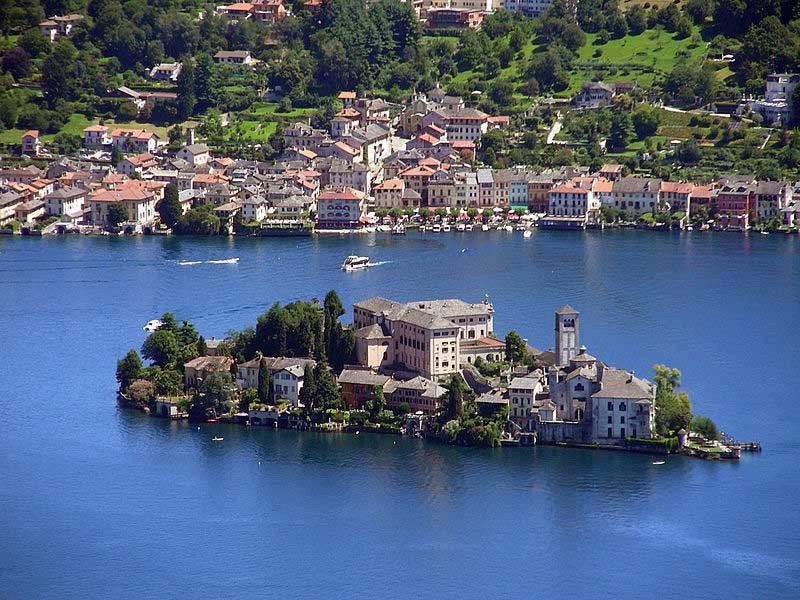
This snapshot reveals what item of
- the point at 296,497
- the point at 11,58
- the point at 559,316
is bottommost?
the point at 296,497

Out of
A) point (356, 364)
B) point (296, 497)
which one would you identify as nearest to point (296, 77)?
point (356, 364)

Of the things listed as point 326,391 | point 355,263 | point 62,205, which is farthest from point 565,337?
point 62,205

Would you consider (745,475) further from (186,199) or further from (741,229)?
(186,199)

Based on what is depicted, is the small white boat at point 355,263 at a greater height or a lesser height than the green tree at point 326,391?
greater

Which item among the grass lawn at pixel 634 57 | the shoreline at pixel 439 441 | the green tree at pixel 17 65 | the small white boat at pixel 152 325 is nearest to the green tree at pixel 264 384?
the shoreline at pixel 439 441

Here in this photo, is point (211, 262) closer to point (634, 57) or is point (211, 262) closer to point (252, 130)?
point (252, 130)

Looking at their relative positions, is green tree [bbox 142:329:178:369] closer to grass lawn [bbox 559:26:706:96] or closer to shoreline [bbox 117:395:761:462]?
shoreline [bbox 117:395:761:462]

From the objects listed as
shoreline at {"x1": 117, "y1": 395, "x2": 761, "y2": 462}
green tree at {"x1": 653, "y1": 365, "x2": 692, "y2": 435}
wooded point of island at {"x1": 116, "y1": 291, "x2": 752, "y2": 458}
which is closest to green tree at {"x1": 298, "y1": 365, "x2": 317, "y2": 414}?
wooded point of island at {"x1": 116, "y1": 291, "x2": 752, "y2": 458}

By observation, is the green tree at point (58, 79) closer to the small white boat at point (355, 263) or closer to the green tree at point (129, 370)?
the small white boat at point (355, 263)
